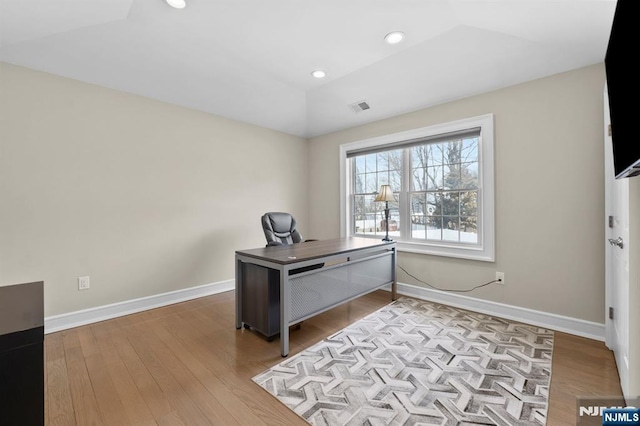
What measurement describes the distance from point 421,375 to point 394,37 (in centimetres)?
283

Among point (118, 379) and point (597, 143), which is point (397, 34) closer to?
point (597, 143)

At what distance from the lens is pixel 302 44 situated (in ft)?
8.83

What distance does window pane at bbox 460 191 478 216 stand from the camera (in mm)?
3254

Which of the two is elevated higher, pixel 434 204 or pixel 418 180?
pixel 418 180

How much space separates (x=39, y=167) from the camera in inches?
102

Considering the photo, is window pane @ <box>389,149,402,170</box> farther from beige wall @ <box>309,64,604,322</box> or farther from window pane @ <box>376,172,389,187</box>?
beige wall @ <box>309,64,604,322</box>

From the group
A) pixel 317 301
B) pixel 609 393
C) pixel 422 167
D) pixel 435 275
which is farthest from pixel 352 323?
pixel 422 167

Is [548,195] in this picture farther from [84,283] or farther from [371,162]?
[84,283]

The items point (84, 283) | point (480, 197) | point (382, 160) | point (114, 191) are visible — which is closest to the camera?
point (84, 283)

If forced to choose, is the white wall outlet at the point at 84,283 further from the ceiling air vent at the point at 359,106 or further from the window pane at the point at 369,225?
the ceiling air vent at the point at 359,106

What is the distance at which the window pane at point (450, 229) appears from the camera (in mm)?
3414

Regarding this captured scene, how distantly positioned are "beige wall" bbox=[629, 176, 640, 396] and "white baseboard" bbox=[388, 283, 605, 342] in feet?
4.09

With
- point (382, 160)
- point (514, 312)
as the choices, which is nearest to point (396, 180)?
point (382, 160)
